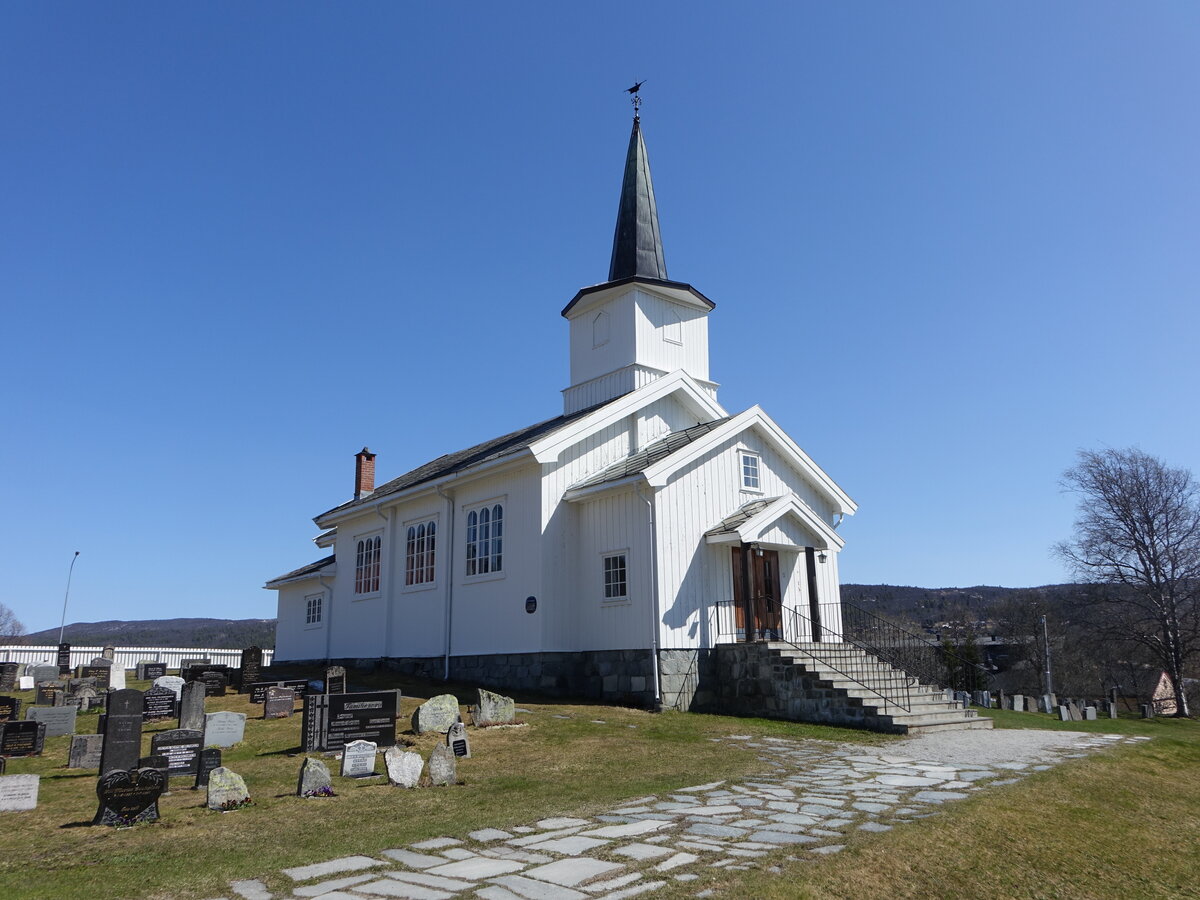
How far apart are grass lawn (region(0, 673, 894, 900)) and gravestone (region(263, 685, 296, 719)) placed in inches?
57.9

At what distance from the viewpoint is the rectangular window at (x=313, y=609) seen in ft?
96.6

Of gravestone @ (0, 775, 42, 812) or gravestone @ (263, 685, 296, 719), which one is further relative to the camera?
gravestone @ (263, 685, 296, 719)

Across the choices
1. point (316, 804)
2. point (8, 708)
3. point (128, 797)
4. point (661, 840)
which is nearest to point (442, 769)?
point (316, 804)

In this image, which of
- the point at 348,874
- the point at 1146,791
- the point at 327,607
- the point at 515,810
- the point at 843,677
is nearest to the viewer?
the point at 348,874

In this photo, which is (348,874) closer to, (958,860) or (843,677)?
(958,860)

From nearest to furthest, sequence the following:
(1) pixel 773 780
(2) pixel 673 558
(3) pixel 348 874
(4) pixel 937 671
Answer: (3) pixel 348 874, (1) pixel 773 780, (2) pixel 673 558, (4) pixel 937 671

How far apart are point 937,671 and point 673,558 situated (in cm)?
831

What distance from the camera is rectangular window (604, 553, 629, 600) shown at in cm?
1855

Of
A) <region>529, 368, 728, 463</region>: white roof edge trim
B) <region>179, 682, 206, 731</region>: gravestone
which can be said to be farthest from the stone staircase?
<region>179, 682, 206, 731</region>: gravestone

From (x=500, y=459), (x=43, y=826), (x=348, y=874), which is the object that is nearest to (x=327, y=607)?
(x=500, y=459)

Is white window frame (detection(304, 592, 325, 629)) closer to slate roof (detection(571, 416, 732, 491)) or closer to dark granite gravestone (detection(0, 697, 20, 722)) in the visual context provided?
dark granite gravestone (detection(0, 697, 20, 722))

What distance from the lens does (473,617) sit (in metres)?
21.0

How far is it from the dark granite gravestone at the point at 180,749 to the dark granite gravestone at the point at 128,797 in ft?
8.66

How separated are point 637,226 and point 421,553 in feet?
35.3
